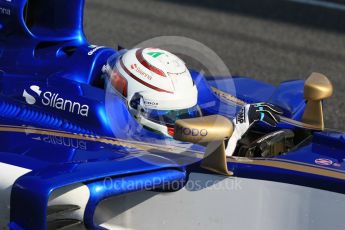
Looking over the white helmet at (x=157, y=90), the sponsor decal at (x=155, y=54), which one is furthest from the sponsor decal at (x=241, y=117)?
the sponsor decal at (x=155, y=54)

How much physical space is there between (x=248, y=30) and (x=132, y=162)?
3.25m

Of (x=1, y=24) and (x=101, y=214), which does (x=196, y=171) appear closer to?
(x=101, y=214)

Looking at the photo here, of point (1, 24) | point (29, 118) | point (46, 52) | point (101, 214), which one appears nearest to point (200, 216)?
point (101, 214)

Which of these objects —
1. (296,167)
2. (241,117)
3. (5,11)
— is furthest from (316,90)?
(5,11)

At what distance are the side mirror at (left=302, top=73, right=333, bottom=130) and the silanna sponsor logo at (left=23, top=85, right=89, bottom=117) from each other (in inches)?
37.4

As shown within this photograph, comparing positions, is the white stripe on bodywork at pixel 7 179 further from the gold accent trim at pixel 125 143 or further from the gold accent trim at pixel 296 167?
the gold accent trim at pixel 296 167

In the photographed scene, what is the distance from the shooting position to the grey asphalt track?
4.89 m

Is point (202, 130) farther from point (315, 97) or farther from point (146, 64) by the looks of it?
point (315, 97)

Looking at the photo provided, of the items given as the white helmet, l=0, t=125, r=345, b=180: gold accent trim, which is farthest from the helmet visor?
l=0, t=125, r=345, b=180: gold accent trim

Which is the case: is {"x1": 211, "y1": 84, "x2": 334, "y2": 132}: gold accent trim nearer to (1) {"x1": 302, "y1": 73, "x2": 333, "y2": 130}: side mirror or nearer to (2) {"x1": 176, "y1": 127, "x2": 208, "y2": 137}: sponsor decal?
(1) {"x1": 302, "y1": 73, "x2": 333, "y2": 130}: side mirror

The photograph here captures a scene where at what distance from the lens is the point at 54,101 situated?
2715mm

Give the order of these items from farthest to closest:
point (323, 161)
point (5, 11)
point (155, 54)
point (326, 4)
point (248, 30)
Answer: point (326, 4), point (248, 30), point (5, 11), point (155, 54), point (323, 161)

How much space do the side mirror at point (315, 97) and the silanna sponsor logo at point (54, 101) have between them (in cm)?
95

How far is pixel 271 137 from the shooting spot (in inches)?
109
